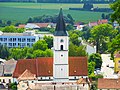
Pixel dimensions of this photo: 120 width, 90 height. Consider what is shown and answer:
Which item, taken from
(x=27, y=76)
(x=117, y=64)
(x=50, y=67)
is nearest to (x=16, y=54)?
(x=117, y=64)

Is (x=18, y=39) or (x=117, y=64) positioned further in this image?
(x=18, y=39)

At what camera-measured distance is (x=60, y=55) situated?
39.6m

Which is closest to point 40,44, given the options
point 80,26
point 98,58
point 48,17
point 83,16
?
point 98,58

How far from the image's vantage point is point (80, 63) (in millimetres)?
40656

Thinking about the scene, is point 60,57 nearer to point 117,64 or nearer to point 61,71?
point 61,71

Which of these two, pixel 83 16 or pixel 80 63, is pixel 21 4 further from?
pixel 80 63

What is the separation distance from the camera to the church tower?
1554 inches

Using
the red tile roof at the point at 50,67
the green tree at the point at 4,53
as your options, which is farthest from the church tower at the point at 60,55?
the green tree at the point at 4,53

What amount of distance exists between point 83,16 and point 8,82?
76.8 meters

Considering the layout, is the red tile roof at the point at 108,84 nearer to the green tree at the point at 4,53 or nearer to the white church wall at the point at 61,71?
the white church wall at the point at 61,71

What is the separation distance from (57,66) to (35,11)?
89.6 m

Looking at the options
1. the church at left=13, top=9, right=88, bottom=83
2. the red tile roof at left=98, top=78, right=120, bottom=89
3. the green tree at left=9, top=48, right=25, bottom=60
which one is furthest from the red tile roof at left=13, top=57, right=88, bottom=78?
the green tree at left=9, top=48, right=25, bottom=60

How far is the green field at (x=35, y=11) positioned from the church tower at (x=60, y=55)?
71881 mm

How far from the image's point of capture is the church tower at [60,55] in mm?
39469
